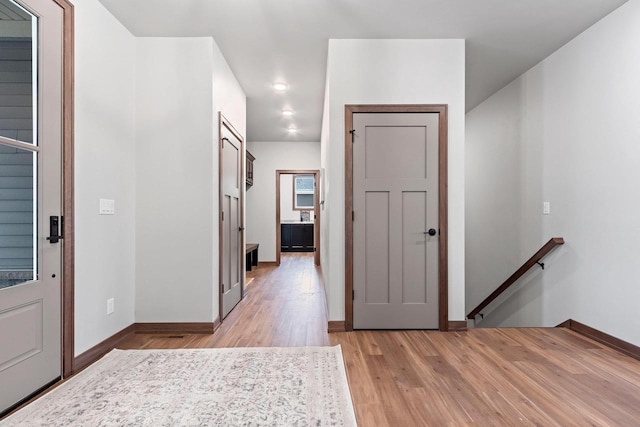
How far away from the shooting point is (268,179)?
7555 millimetres

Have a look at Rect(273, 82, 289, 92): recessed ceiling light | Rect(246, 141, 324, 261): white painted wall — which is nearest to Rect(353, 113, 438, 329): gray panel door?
Rect(273, 82, 289, 92): recessed ceiling light

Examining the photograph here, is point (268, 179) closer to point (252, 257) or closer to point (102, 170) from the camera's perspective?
point (252, 257)

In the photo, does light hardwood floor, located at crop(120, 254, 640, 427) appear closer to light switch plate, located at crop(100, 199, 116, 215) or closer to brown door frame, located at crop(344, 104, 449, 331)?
brown door frame, located at crop(344, 104, 449, 331)

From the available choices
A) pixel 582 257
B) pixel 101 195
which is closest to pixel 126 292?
pixel 101 195

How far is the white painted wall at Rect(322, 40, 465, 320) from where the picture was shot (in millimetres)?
3166

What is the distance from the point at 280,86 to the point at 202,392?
353 centimetres

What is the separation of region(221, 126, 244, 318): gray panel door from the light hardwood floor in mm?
347

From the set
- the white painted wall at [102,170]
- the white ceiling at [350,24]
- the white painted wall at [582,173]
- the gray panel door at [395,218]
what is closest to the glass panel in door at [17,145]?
the white painted wall at [102,170]

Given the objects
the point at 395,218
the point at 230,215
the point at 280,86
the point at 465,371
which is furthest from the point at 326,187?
the point at 465,371

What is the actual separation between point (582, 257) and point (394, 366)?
7.01 feet

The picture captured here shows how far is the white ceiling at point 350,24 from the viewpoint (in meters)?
2.64

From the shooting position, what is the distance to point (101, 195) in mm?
2648

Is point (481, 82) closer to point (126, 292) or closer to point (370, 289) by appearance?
point (370, 289)

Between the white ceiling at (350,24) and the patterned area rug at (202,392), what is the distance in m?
2.66
